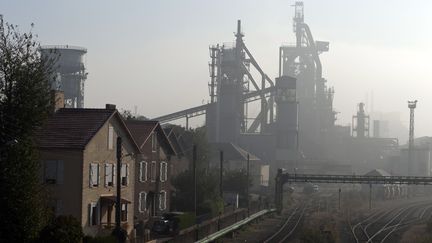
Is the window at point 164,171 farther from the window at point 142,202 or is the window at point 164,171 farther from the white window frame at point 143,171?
the window at point 142,202

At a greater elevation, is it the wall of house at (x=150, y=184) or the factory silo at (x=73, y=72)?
the factory silo at (x=73, y=72)

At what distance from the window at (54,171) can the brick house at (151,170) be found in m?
12.0

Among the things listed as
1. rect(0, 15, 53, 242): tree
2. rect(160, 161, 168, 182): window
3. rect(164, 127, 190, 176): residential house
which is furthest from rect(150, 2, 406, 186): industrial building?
rect(0, 15, 53, 242): tree

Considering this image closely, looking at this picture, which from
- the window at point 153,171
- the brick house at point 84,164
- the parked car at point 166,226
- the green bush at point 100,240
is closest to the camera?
the green bush at point 100,240

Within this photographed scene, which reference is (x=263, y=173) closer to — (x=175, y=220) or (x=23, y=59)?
(x=175, y=220)

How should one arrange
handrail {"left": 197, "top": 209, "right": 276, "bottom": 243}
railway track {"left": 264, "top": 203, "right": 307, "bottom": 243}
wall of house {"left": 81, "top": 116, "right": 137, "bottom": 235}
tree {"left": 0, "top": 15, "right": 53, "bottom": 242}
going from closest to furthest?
tree {"left": 0, "top": 15, "right": 53, "bottom": 242} → wall of house {"left": 81, "top": 116, "right": 137, "bottom": 235} → handrail {"left": 197, "top": 209, "right": 276, "bottom": 243} → railway track {"left": 264, "top": 203, "right": 307, "bottom": 243}

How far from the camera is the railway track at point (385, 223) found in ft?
162

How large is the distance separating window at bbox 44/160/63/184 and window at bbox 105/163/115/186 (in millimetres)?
4050

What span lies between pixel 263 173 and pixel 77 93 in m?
33.5

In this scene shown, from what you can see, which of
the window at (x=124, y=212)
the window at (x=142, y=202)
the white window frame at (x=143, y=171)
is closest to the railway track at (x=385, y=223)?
the window at (x=124, y=212)

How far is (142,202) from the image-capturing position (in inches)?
1967

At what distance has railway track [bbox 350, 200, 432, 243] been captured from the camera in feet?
162

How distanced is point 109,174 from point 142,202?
363 inches

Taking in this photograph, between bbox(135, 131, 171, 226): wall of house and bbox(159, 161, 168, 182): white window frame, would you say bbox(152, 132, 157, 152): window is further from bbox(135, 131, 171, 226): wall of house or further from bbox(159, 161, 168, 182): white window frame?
bbox(159, 161, 168, 182): white window frame
